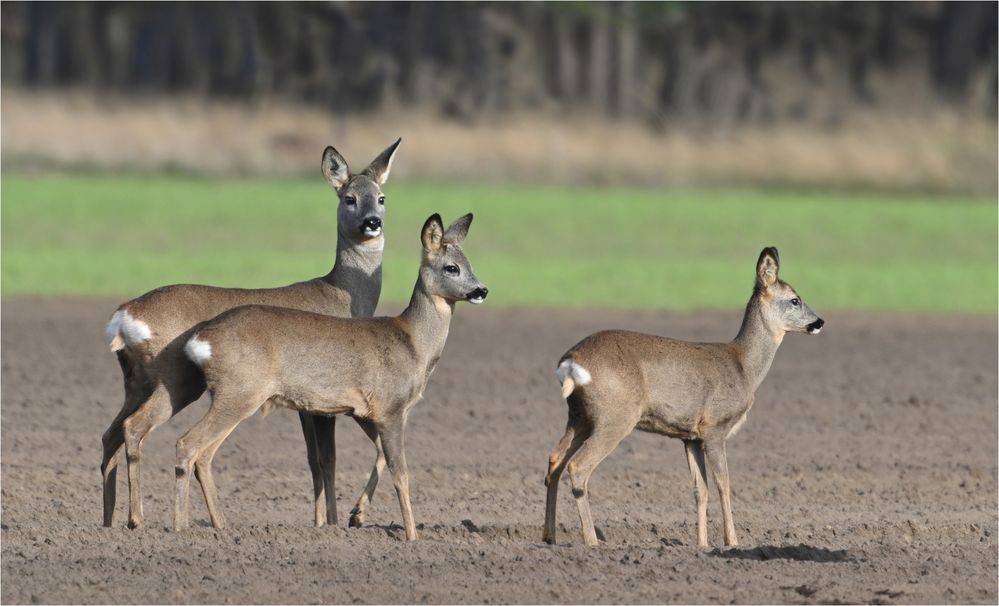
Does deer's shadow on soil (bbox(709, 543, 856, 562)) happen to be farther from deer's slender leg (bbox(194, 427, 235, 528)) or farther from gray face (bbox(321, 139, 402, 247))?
gray face (bbox(321, 139, 402, 247))

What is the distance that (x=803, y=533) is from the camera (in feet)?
37.3

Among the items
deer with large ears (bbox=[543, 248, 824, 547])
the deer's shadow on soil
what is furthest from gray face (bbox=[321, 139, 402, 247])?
the deer's shadow on soil

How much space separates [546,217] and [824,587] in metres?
25.6

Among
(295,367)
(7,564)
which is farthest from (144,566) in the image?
(295,367)

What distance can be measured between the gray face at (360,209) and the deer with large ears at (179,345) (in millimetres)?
11

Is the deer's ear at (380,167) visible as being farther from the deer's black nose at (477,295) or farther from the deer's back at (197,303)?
the deer's black nose at (477,295)

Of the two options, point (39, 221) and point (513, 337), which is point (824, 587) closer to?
point (513, 337)

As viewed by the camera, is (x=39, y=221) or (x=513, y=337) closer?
(x=513, y=337)

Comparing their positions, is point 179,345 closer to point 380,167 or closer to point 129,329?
point 129,329

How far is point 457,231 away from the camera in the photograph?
1125cm

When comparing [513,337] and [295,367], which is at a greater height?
[295,367]

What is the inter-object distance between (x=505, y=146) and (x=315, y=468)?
97.5 feet

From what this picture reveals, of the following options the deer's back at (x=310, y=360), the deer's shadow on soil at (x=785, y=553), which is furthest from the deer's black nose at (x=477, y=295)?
the deer's shadow on soil at (x=785, y=553)

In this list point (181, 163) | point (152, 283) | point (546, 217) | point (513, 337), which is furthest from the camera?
point (181, 163)
